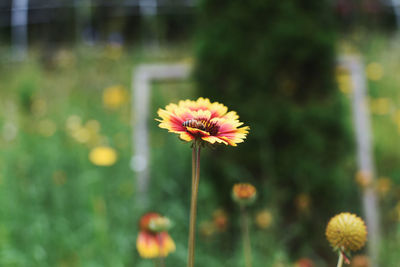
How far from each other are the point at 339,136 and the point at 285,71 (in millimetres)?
390

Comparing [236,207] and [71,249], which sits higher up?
[236,207]

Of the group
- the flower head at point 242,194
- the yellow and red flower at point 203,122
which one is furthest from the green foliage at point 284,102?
the yellow and red flower at point 203,122

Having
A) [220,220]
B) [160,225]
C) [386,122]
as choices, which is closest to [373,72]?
[386,122]

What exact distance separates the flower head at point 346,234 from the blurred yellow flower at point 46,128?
2.28 metres

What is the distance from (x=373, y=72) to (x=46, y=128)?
254 cm

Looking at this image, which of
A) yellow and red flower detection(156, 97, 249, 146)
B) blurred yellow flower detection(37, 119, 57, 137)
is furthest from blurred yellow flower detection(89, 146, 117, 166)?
yellow and red flower detection(156, 97, 249, 146)

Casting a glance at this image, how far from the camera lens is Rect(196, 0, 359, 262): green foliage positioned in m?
1.75

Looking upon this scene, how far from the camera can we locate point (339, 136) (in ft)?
6.02

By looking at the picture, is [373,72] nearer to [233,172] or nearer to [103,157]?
[233,172]

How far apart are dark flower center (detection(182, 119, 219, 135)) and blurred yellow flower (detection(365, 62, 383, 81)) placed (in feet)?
10.3

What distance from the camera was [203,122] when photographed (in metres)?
0.43

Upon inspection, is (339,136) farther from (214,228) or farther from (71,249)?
(71,249)

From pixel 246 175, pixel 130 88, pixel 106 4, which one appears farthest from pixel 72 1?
pixel 246 175

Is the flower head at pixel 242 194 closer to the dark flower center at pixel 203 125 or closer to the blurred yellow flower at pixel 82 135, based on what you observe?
the dark flower center at pixel 203 125
